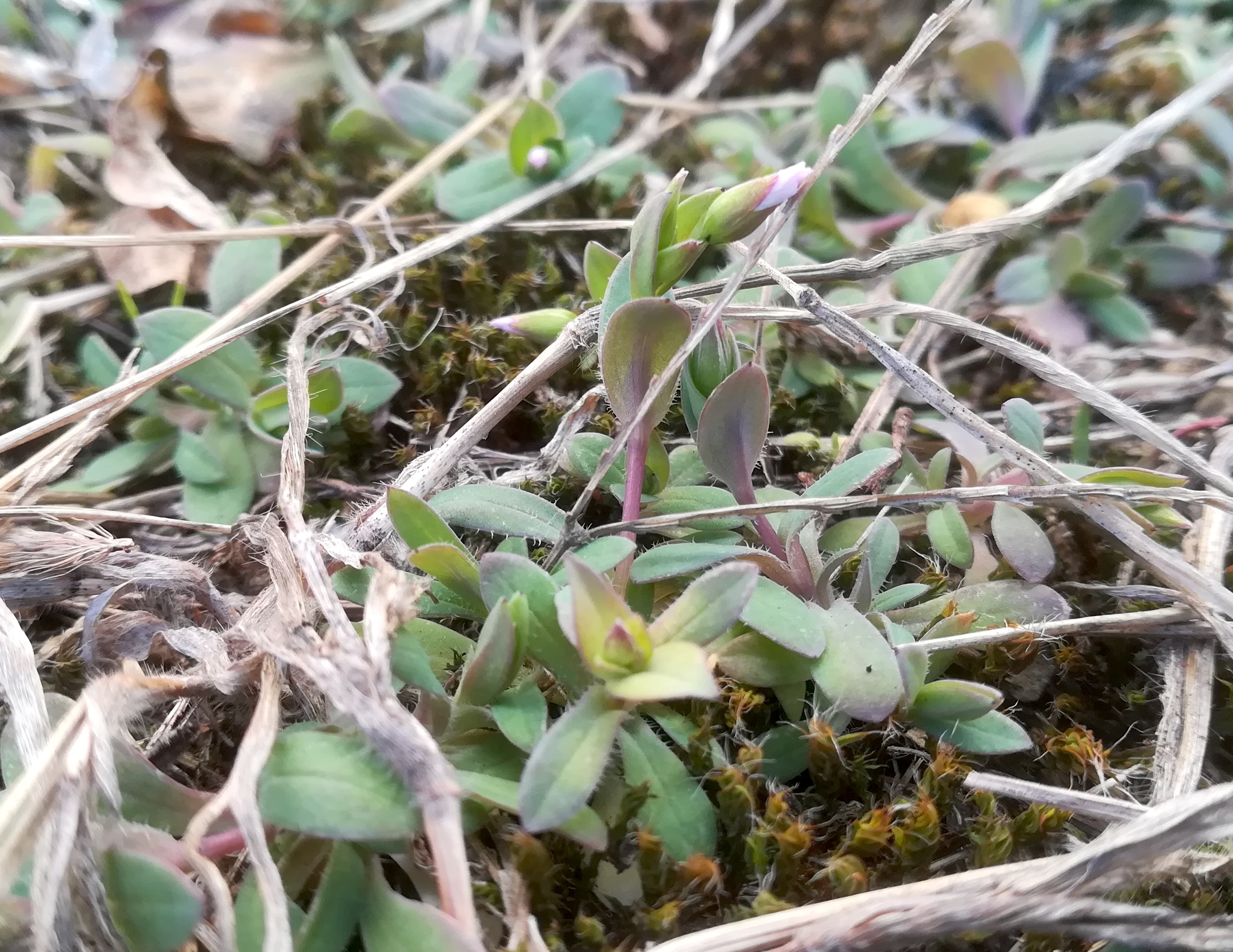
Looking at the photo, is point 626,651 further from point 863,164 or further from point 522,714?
point 863,164

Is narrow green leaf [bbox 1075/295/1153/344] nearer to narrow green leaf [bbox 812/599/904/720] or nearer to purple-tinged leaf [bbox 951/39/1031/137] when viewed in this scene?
purple-tinged leaf [bbox 951/39/1031/137]

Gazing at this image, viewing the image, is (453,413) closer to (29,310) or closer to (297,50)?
(29,310)

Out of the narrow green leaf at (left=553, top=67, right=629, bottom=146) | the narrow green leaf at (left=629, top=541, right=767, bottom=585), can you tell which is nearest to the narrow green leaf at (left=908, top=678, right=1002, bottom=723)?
the narrow green leaf at (left=629, top=541, right=767, bottom=585)

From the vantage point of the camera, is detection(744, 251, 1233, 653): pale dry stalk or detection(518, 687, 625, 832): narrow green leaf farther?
detection(744, 251, 1233, 653): pale dry stalk

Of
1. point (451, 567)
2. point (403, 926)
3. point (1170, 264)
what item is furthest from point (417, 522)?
point (1170, 264)

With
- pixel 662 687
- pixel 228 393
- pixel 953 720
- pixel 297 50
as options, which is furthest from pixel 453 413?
pixel 297 50
